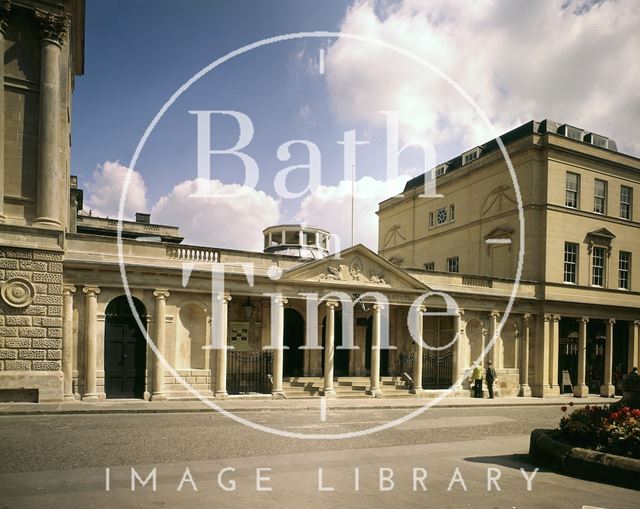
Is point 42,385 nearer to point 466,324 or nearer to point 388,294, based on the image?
point 388,294

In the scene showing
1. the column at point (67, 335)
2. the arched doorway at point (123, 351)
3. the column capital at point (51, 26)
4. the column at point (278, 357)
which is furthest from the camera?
the column at point (278, 357)

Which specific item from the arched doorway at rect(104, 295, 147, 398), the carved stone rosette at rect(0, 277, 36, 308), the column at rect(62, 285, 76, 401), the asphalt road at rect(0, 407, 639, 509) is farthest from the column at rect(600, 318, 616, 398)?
the carved stone rosette at rect(0, 277, 36, 308)

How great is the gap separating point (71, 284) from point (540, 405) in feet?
66.2

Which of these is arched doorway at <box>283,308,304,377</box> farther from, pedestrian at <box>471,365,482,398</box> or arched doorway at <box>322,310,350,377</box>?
pedestrian at <box>471,365,482,398</box>

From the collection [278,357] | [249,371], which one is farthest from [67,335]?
[278,357]

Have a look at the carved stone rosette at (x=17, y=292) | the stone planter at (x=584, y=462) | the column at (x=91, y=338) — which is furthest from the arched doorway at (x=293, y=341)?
the stone planter at (x=584, y=462)

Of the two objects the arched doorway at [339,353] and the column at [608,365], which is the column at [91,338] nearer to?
the arched doorway at [339,353]

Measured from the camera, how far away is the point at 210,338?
800 inches

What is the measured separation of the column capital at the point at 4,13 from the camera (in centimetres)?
1672

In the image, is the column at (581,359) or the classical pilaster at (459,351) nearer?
the classical pilaster at (459,351)

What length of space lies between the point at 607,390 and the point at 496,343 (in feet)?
27.1

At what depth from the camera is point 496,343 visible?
2711 cm

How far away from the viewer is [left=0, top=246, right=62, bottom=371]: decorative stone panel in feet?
53.0

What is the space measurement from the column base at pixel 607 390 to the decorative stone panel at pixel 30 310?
27.9m
